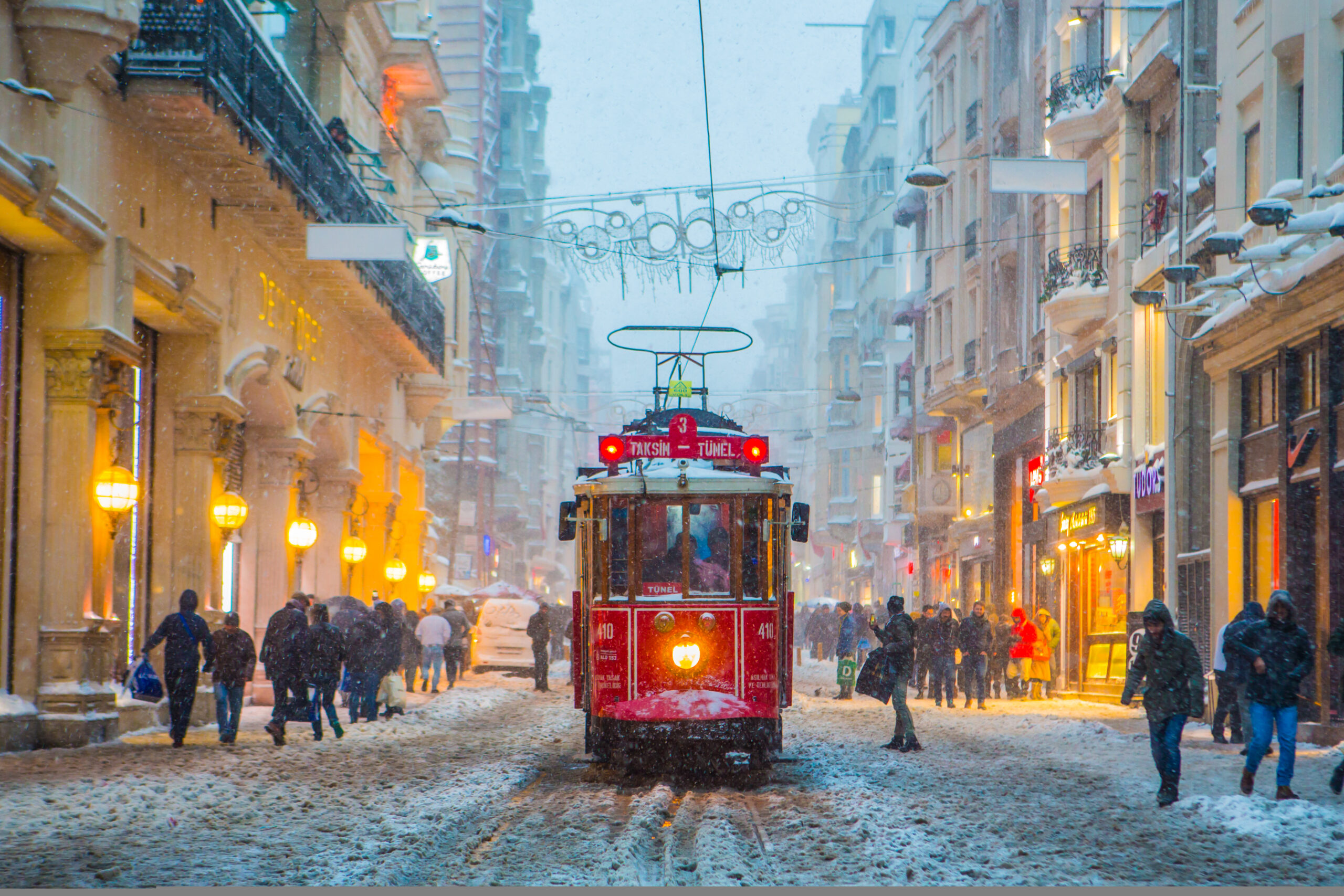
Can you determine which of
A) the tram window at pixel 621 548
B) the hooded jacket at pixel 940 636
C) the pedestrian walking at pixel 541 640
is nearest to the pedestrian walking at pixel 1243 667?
the tram window at pixel 621 548

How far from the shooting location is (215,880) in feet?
27.2

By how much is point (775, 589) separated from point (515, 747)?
466cm

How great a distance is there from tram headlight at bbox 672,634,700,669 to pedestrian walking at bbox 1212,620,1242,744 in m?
6.55

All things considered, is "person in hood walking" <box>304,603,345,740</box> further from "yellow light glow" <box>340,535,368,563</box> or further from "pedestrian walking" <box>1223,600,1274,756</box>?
"yellow light glow" <box>340,535,368,563</box>

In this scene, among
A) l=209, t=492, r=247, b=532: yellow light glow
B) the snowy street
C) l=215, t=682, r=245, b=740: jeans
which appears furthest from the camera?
l=209, t=492, r=247, b=532: yellow light glow

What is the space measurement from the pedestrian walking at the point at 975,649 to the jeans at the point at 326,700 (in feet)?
34.6

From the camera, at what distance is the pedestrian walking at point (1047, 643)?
2797 cm

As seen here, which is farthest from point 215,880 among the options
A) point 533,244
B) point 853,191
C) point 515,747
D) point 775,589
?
point 533,244

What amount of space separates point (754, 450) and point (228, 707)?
703 centimetres

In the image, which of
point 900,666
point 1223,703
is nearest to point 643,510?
point 900,666

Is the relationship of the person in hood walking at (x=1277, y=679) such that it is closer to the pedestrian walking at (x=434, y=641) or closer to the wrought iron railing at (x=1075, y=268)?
the wrought iron railing at (x=1075, y=268)

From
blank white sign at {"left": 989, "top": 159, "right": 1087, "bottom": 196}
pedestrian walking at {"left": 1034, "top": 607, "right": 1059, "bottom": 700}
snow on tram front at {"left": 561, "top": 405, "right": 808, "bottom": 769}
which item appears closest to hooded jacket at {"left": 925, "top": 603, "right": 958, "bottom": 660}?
pedestrian walking at {"left": 1034, "top": 607, "right": 1059, "bottom": 700}

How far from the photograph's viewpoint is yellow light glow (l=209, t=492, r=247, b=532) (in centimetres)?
2111

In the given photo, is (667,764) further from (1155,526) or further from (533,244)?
(533,244)
